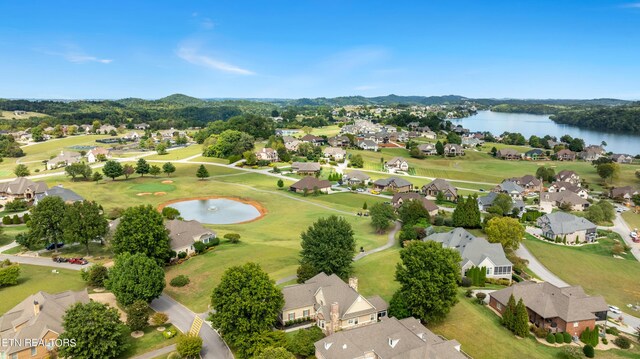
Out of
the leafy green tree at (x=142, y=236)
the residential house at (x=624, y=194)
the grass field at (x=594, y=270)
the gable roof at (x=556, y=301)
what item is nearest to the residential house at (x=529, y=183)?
the residential house at (x=624, y=194)

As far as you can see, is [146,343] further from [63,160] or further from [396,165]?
[63,160]

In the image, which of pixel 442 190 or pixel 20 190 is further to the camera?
pixel 442 190

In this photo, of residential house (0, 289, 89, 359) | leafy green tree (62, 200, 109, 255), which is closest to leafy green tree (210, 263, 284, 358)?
residential house (0, 289, 89, 359)

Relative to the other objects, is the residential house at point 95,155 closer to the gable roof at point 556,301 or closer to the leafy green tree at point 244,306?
the leafy green tree at point 244,306

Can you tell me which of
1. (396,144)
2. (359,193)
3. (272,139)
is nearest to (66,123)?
(272,139)

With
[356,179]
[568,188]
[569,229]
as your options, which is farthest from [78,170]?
[568,188]

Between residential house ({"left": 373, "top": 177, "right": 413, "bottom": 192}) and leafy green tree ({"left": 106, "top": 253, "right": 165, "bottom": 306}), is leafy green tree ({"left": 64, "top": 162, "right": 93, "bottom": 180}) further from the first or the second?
residential house ({"left": 373, "top": 177, "right": 413, "bottom": 192})
